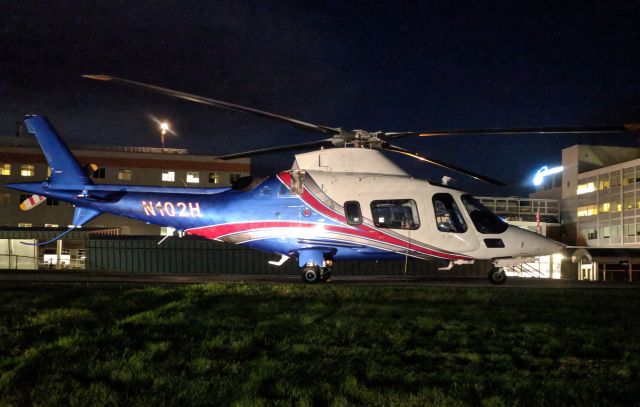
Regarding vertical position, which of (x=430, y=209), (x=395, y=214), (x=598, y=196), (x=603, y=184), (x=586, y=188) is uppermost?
(x=603, y=184)

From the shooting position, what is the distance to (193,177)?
6462 centimetres

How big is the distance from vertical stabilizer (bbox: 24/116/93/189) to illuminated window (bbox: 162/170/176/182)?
4570 cm

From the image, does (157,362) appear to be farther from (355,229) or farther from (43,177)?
(43,177)

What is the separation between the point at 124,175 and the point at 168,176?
4.69 meters

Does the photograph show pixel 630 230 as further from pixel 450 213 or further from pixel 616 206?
pixel 450 213

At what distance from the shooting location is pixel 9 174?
60094mm

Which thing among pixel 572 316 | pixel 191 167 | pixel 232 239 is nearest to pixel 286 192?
pixel 232 239

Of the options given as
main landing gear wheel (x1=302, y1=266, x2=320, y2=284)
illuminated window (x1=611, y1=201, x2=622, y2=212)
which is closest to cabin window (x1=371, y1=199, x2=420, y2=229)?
main landing gear wheel (x1=302, y1=266, x2=320, y2=284)

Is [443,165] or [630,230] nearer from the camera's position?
[443,165]

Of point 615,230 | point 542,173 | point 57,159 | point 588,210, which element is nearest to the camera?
point 57,159

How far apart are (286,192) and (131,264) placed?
16022mm

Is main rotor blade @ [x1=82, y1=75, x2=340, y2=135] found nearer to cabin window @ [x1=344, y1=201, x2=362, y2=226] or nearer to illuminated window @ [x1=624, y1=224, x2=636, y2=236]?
cabin window @ [x1=344, y1=201, x2=362, y2=226]

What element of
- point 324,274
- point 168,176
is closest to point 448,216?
point 324,274

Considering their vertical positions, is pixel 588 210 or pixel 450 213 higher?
pixel 588 210
